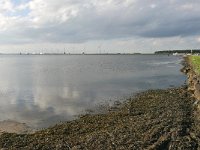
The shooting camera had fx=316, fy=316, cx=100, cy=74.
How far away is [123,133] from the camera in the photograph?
1880cm

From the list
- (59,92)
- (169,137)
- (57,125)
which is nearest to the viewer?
(169,137)

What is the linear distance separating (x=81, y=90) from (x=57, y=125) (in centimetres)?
2008

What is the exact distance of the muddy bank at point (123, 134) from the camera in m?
17.0

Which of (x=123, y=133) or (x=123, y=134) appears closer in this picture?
(x=123, y=134)

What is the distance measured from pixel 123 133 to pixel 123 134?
0.24m

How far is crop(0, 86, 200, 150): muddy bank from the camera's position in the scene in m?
17.0

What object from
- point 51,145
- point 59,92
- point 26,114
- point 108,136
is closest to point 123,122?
point 108,136

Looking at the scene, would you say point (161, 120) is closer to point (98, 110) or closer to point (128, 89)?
point (98, 110)

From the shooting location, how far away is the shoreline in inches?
670

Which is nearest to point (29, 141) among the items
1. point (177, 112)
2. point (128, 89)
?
point (177, 112)

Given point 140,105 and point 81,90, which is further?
point 81,90

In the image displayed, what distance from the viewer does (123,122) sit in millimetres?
22609

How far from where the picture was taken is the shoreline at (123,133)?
1702 cm

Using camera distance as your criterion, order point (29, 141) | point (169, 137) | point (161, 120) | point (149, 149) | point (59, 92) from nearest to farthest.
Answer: point (149, 149) → point (169, 137) → point (29, 141) → point (161, 120) → point (59, 92)
